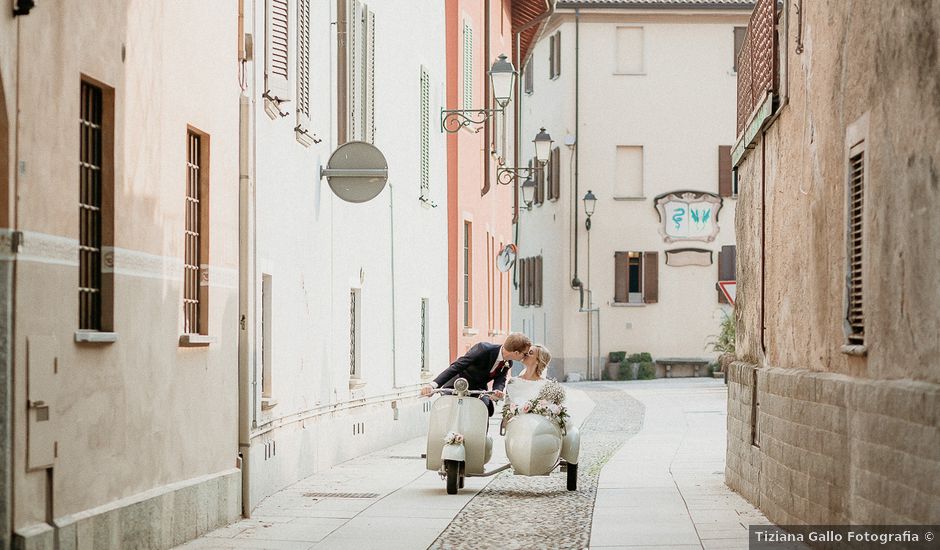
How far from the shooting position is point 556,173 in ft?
149

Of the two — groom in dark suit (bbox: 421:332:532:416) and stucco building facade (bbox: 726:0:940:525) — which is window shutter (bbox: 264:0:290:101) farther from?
stucco building facade (bbox: 726:0:940:525)

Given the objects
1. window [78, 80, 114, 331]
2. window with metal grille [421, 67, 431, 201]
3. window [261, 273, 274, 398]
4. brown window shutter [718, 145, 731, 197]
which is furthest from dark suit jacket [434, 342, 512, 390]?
brown window shutter [718, 145, 731, 197]

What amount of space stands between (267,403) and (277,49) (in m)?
3.26

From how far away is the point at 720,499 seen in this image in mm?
13000

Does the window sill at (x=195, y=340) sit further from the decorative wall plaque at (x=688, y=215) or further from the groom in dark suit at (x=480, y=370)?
the decorative wall plaque at (x=688, y=215)

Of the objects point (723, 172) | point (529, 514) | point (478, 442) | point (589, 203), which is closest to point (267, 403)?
point (478, 442)

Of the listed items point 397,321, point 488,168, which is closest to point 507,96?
point 397,321

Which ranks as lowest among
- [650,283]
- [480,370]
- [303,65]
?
[480,370]

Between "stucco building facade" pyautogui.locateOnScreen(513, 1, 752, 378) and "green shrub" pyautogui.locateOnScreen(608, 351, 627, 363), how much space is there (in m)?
0.26

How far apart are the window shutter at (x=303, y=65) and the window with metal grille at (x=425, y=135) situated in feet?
23.1

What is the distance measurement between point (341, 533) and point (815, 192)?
13.5 feet

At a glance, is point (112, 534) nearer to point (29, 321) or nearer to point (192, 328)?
point (29, 321)

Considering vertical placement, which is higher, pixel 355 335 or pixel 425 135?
pixel 425 135

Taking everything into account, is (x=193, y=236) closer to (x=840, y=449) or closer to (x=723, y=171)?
(x=840, y=449)
